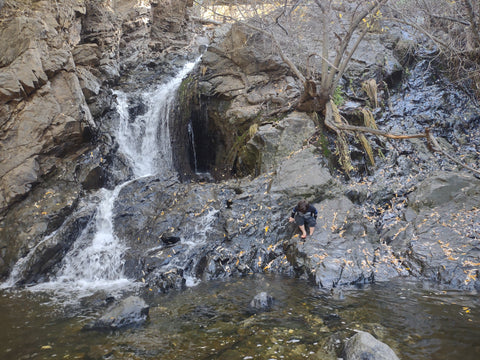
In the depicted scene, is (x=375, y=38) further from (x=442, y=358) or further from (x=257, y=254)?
(x=442, y=358)

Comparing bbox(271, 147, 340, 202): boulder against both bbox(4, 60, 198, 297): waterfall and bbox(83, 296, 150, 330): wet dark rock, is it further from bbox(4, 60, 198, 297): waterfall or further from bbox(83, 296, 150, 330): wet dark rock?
bbox(83, 296, 150, 330): wet dark rock

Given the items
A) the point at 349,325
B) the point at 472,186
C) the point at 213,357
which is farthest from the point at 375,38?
the point at 213,357

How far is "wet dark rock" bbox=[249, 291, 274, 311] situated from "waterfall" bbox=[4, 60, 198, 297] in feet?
10.9

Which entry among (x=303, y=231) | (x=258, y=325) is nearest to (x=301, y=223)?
(x=303, y=231)

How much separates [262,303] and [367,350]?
7.31 ft

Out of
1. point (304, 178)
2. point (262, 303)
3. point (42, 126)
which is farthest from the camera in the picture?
point (42, 126)

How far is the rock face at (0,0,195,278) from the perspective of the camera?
9195 mm

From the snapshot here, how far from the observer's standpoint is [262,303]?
5.52 metres

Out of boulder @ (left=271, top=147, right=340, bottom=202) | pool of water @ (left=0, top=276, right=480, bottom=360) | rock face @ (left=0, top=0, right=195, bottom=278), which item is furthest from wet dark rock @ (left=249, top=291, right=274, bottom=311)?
rock face @ (left=0, top=0, right=195, bottom=278)

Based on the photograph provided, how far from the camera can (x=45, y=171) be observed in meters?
10.1

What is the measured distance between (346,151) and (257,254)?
187 inches

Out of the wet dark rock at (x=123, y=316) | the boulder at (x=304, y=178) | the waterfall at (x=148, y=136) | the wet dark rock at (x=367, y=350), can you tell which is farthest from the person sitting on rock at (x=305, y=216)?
the waterfall at (x=148, y=136)

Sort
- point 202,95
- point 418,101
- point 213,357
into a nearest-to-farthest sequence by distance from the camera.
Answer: point 213,357 < point 418,101 < point 202,95

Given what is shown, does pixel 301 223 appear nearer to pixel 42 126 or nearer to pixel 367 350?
pixel 367 350
